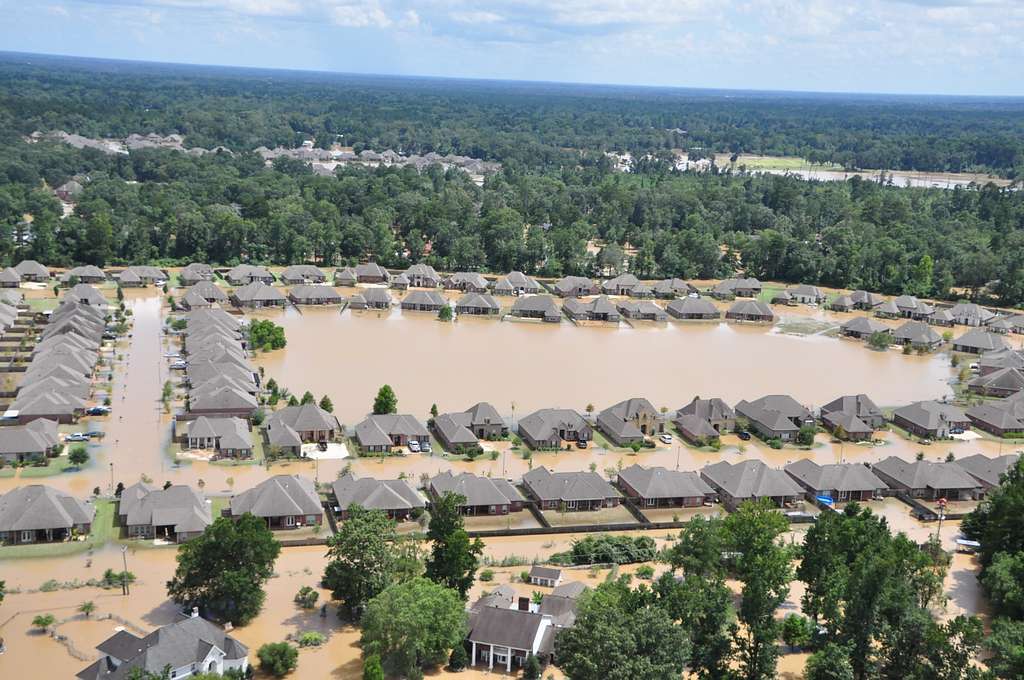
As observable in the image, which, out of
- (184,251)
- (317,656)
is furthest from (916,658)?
(184,251)

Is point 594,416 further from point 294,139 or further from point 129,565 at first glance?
point 294,139

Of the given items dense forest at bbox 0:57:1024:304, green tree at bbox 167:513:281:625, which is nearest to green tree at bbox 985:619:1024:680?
green tree at bbox 167:513:281:625

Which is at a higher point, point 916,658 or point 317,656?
point 916,658

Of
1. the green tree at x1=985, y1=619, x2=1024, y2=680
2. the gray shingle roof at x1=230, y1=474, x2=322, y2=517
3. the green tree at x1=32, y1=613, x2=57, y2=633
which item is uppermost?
the green tree at x1=985, y1=619, x2=1024, y2=680

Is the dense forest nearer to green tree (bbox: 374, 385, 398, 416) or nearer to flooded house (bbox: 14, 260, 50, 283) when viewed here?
flooded house (bbox: 14, 260, 50, 283)

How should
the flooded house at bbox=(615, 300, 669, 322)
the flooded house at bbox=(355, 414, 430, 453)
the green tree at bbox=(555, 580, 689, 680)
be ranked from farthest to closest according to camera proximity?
the flooded house at bbox=(615, 300, 669, 322) < the flooded house at bbox=(355, 414, 430, 453) < the green tree at bbox=(555, 580, 689, 680)

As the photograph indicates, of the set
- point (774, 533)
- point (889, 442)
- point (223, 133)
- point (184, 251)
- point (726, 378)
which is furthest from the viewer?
point (223, 133)

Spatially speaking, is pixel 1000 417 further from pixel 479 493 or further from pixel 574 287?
pixel 574 287

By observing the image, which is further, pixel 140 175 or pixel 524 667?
pixel 140 175
